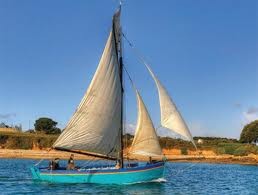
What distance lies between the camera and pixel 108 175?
47188 millimetres

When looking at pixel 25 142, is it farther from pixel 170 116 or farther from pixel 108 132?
pixel 170 116

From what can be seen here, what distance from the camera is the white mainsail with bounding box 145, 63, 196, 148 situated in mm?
46719

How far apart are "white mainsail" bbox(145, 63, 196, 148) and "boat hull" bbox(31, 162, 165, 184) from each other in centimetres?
393

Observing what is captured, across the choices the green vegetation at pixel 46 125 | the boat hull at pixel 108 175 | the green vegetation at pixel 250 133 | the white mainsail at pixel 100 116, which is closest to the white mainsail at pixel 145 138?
the boat hull at pixel 108 175

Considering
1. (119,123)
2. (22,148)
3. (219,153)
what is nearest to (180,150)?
(219,153)

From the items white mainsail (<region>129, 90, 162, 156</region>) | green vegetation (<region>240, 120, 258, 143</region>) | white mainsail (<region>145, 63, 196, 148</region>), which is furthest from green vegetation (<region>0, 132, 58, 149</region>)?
white mainsail (<region>145, 63, 196, 148</region>)

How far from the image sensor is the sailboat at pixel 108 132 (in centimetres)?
4728

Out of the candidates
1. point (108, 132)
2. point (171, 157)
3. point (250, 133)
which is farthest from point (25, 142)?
point (108, 132)

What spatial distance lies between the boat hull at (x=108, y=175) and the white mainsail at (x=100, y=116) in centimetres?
228

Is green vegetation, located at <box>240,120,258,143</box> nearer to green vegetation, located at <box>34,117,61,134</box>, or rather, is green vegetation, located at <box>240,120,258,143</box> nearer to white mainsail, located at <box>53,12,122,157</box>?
green vegetation, located at <box>34,117,61,134</box>

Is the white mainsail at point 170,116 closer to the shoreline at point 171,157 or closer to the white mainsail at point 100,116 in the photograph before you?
the white mainsail at point 100,116

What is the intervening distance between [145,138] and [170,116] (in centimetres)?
320

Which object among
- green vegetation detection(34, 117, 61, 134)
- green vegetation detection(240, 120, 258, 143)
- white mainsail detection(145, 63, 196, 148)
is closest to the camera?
white mainsail detection(145, 63, 196, 148)

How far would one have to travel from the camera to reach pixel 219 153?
123m
